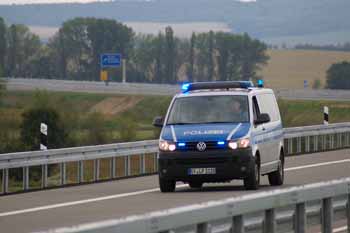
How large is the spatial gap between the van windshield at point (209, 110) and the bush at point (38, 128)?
3073 centimetres

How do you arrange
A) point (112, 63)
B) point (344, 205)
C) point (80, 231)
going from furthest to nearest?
point (112, 63), point (344, 205), point (80, 231)

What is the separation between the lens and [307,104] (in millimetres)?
100812

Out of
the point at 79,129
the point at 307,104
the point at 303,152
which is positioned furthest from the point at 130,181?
the point at 307,104

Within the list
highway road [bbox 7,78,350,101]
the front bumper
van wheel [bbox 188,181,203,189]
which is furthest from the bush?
highway road [bbox 7,78,350,101]

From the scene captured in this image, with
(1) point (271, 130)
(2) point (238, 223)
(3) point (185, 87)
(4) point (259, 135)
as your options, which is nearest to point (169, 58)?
A: (1) point (271, 130)

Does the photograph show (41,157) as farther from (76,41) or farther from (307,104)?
(76,41)

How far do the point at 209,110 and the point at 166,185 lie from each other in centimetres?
155

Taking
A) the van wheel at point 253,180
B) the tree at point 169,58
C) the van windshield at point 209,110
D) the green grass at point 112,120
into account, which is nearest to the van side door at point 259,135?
the van windshield at point 209,110

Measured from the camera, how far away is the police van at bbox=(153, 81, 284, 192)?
24.7m

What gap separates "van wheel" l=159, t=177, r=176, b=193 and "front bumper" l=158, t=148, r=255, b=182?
1.80 ft

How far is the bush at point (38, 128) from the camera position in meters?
58.8

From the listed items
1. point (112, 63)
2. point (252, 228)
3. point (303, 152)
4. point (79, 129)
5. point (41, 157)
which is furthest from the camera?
point (112, 63)

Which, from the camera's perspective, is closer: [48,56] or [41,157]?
[41,157]

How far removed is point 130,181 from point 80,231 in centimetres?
1994
